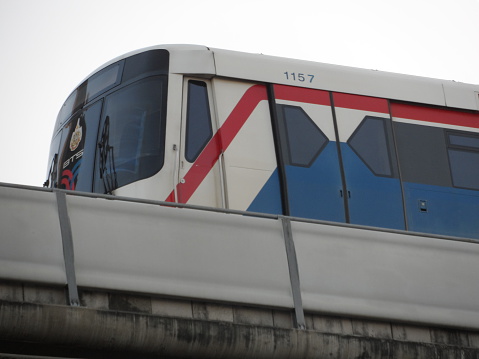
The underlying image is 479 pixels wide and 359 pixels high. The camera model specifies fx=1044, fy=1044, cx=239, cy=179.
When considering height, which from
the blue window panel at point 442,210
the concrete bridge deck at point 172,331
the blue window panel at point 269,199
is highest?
the blue window panel at point 442,210

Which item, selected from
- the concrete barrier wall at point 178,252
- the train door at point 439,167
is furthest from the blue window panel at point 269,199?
the concrete barrier wall at point 178,252

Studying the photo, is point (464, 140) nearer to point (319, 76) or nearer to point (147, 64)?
point (319, 76)

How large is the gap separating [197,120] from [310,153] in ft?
4.67

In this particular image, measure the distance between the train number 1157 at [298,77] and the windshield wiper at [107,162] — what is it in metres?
2.23

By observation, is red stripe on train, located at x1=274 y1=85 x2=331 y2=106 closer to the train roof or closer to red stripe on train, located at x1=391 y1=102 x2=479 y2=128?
the train roof

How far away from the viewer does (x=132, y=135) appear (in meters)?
11.8

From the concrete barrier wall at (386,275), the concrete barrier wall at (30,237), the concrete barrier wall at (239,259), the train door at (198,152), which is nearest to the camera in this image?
the concrete barrier wall at (30,237)

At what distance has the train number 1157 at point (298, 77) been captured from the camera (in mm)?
12555

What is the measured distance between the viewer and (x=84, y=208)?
7875mm

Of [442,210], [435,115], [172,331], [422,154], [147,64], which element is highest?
[435,115]

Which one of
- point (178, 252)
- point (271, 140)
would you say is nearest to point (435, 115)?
point (271, 140)

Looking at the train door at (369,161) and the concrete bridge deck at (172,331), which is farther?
the train door at (369,161)

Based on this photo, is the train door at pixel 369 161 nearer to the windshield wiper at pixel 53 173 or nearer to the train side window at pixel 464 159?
the train side window at pixel 464 159

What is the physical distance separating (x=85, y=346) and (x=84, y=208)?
3.97 feet
